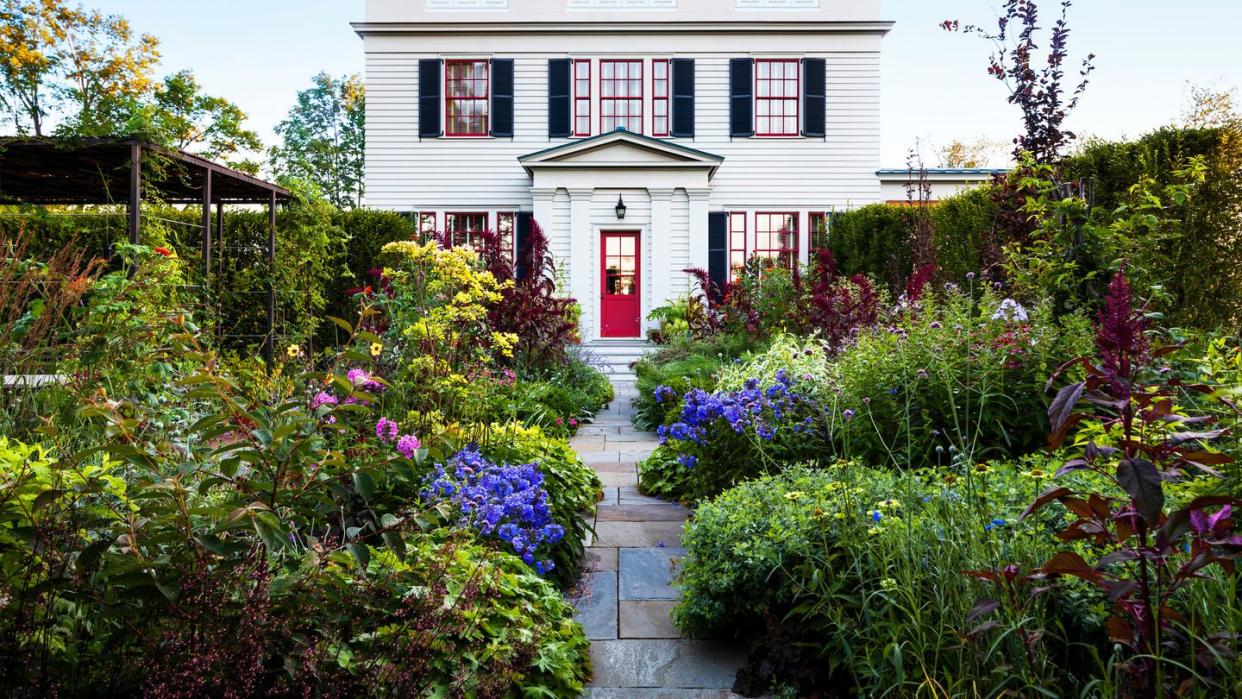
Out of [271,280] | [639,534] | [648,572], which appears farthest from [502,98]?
[648,572]

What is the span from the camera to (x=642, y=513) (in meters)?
4.52

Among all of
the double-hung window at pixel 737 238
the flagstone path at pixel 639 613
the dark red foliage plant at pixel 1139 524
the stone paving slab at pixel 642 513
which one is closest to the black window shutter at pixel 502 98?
the double-hung window at pixel 737 238

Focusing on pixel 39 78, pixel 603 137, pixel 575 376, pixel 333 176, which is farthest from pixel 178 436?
pixel 333 176

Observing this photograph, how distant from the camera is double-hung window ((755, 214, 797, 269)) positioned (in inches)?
608

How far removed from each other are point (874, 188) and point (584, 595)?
13838mm

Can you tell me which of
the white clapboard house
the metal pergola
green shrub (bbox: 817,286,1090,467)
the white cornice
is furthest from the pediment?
green shrub (bbox: 817,286,1090,467)

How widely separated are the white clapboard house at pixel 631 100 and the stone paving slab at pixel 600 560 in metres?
11.9

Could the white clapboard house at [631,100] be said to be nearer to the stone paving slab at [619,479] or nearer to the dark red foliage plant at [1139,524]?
the stone paving slab at [619,479]

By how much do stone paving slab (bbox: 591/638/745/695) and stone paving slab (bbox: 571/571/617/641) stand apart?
0.09m

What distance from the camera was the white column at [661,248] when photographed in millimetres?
14750

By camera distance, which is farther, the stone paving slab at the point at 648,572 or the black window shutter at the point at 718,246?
the black window shutter at the point at 718,246

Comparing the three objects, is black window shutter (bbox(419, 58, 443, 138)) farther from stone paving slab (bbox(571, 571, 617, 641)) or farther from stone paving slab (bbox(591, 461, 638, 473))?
stone paving slab (bbox(571, 571, 617, 641))

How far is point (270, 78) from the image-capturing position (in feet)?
87.6

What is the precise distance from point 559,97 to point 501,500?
13497mm
